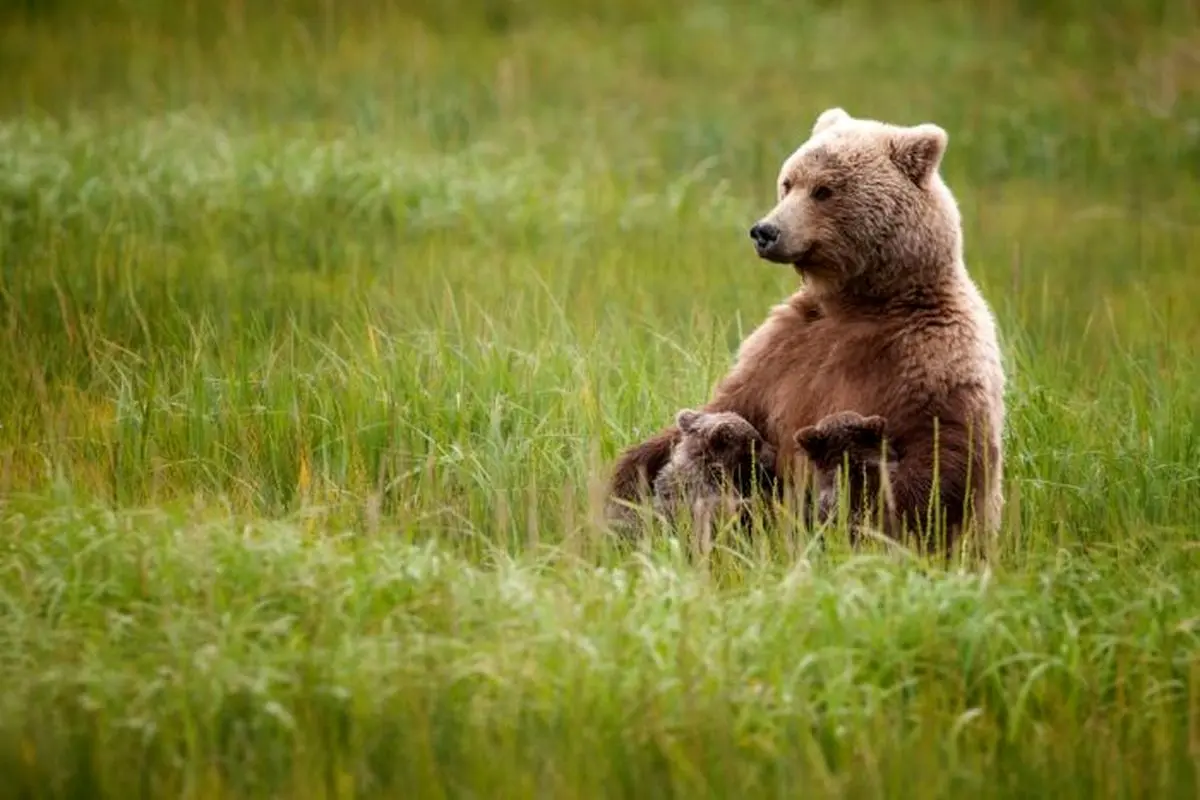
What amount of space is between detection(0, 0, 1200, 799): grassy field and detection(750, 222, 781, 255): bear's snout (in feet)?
2.80

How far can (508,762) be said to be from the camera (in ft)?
12.1

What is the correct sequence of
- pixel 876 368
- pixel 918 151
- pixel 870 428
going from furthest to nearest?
pixel 918 151
pixel 876 368
pixel 870 428

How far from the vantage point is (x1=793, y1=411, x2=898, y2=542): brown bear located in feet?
15.7

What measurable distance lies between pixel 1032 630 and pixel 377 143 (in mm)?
7534

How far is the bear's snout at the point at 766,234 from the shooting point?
16.3ft

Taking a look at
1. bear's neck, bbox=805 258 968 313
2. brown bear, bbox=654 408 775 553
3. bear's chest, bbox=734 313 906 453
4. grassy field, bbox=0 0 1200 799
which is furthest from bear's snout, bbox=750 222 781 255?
grassy field, bbox=0 0 1200 799

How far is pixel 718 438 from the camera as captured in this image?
507cm

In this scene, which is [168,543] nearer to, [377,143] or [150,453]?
[150,453]

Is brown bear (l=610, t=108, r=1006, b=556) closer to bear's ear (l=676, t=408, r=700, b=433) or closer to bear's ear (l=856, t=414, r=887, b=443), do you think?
bear's ear (l=856, t=414, r=887, b=443)

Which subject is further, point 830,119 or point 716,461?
point 830,119

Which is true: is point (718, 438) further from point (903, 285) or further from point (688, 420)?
point (903, 285)

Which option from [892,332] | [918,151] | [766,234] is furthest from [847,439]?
[918,151]

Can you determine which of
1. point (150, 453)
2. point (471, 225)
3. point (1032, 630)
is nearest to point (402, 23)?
point (471, 225)

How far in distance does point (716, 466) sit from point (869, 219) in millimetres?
845
